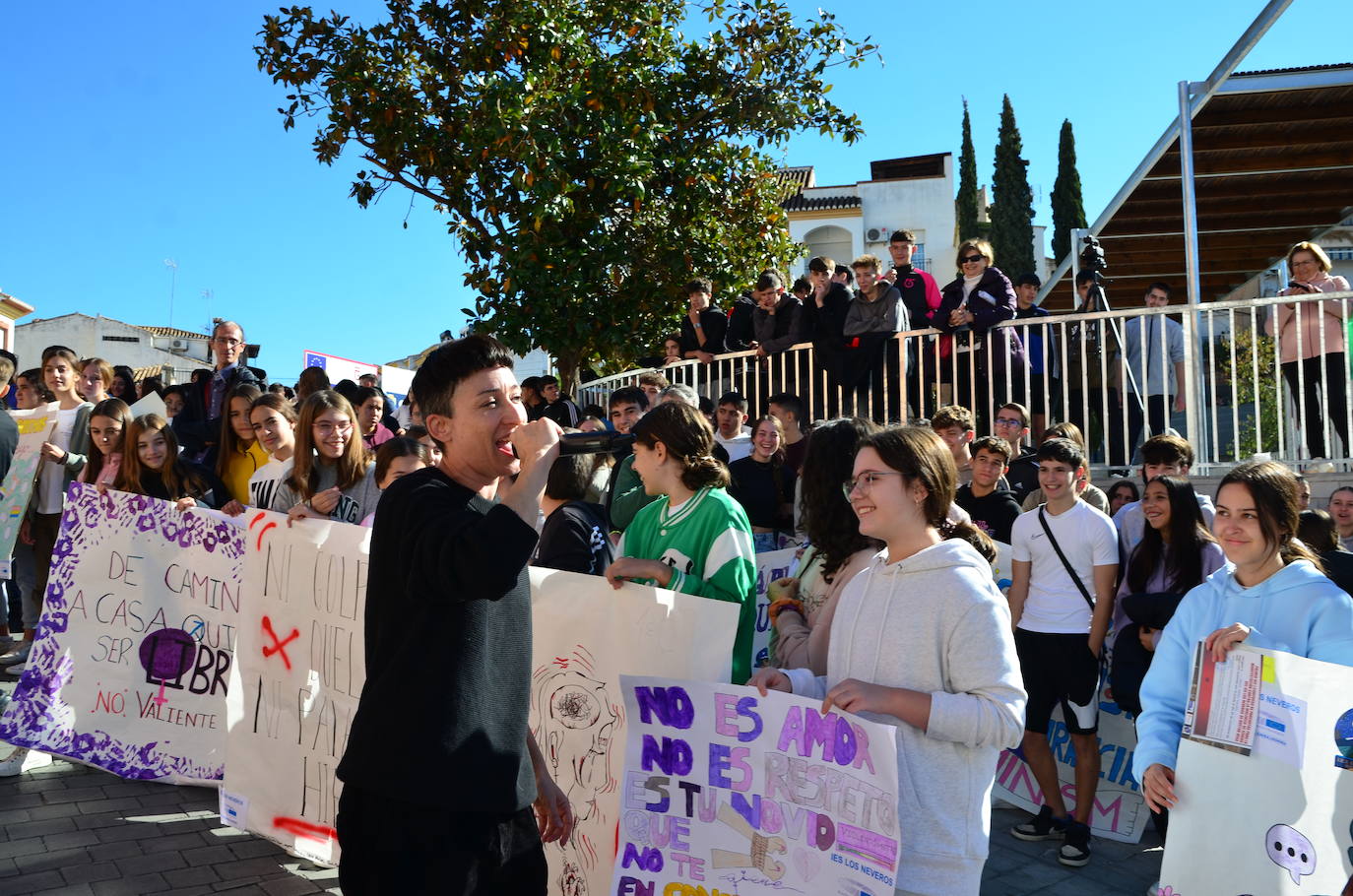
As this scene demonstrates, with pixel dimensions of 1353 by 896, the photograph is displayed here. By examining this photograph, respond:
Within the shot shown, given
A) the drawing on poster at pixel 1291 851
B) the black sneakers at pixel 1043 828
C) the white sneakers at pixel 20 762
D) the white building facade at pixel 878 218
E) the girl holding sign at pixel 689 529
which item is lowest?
the black sneakers at pixel 1043 828

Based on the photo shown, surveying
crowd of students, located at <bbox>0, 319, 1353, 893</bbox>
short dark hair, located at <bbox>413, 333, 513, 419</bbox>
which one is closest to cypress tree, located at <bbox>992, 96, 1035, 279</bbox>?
crowd of students, located at <bbox>0, 319, 1353, 893</bbox>

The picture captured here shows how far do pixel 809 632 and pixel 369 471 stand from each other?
271 cm

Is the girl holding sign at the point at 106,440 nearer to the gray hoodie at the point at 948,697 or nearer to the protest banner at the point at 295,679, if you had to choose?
the protest banner at the point at 295,679

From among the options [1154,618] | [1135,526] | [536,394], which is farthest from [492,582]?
[536,394]

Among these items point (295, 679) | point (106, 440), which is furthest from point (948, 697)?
point (106, 440)

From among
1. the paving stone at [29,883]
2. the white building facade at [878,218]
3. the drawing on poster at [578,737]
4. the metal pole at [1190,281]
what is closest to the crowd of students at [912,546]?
the drawing on poster at [578,737]

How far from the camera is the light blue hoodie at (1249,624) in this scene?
10.1ft

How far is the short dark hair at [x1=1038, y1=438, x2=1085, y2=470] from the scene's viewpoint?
544 centimetres

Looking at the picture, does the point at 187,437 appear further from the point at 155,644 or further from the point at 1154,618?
the point at 1154,618

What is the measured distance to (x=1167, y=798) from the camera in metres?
2.98

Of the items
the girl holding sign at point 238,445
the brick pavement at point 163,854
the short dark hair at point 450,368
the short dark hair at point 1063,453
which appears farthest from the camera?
the girl holding sign at point 238,445

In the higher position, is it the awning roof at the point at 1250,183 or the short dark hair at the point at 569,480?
the awning roof at the point at 1250,183

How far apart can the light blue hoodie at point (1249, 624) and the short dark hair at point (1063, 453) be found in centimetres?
206

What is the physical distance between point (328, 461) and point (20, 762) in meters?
2.47
